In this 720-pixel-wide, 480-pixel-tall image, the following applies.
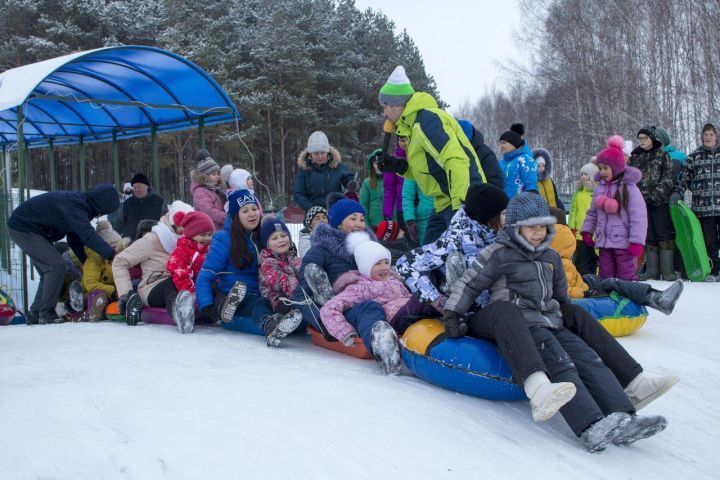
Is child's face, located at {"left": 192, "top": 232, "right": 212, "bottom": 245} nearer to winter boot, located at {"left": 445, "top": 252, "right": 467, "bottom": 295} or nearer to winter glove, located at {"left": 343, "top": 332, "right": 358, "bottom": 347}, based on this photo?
winter glove, located at {"left": 343, "top": 332, "right": 358, "bottom": 347}

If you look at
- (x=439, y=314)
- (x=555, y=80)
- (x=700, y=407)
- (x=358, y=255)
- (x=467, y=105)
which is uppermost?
(x=467, y=105)

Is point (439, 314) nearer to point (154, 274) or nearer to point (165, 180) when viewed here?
point (154, 274)

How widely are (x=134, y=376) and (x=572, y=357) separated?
2425 mm

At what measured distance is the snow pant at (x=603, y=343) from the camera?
320 centimetres

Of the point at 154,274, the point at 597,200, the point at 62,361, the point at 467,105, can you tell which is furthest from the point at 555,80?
the point at 467,105

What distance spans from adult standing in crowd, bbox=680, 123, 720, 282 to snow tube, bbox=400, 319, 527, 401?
20.5ft

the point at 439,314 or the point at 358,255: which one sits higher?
the point at 358,255

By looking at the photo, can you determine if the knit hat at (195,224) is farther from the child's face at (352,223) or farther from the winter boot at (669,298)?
the winter boot at (669,298)

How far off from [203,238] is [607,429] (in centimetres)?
389

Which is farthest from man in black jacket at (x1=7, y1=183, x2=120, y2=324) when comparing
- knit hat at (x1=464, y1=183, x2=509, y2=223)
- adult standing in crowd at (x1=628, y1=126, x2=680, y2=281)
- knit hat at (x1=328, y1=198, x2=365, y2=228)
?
adult standing in crowd at (x1=628, y1=126, x2=680, y2=281)

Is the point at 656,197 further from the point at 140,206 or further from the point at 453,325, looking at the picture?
the point at 140,206

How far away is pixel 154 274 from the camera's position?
5.94 meters

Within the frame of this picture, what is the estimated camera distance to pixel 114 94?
29.0ft

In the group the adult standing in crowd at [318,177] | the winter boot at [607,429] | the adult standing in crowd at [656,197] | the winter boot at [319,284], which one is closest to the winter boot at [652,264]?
the adult standing in crowd at [656,197]
